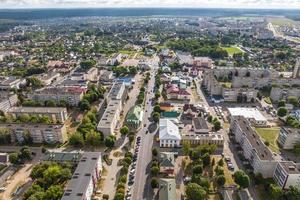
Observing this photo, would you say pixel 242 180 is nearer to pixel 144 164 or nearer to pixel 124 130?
pixel 144 164

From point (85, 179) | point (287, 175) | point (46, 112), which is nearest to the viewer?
point (85, 179)

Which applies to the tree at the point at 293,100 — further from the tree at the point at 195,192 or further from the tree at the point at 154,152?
the tree at the point at 195,192

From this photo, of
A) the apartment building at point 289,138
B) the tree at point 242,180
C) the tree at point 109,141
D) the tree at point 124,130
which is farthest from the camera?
the tree at point 124,130

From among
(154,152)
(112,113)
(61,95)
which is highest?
(112,113)

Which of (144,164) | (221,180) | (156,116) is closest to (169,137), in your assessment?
(144,164)

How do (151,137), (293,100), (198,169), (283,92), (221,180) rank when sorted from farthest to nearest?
(283,92)
(293,100)
(151,137)
(198,169)
(221,180)

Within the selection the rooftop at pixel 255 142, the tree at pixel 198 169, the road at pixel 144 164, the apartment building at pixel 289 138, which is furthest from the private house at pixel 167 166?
the apartment building at pixel 289 138

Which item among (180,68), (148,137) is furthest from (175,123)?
(180,68)

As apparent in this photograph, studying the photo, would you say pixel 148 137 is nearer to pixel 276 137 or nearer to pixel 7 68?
pixel 276 137
